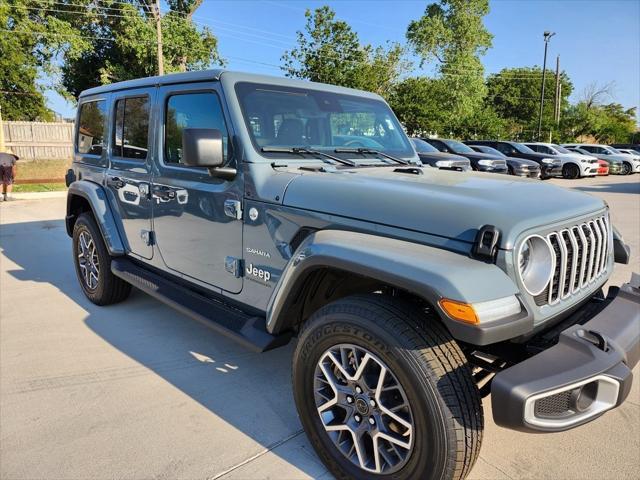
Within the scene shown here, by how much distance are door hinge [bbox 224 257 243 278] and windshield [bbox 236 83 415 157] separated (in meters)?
0.71

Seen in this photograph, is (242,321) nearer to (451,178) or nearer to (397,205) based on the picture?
(397,205)

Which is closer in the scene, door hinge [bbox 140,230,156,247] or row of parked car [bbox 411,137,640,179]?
door hinge [bbox 140,230,156,247]

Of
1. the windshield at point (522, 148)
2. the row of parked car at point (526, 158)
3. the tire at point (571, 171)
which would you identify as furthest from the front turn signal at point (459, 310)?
the tire at point (571, 171)

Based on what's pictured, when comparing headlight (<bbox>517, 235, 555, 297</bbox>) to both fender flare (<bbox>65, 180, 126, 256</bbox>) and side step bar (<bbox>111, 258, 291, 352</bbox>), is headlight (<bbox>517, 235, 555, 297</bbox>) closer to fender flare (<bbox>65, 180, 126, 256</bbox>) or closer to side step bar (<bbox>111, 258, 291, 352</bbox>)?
side step bar (<bbox>111, 258, 291, 352</bbox>)

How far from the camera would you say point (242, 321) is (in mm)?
2803

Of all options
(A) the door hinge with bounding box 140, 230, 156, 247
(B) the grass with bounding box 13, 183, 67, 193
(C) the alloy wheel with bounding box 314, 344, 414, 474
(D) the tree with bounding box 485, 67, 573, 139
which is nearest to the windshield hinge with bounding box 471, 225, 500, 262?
(C) the alloy wheel with bounding box 314, 344, 414, 474

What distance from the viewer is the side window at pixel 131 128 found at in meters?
3.67

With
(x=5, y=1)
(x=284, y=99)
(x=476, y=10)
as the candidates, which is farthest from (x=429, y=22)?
(x=284, y=99)

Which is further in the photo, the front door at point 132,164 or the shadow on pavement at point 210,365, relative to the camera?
the front door at point 132,164

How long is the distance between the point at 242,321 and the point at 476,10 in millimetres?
45401

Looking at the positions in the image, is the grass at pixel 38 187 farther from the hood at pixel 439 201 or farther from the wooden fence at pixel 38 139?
the hood at pixel 439 201

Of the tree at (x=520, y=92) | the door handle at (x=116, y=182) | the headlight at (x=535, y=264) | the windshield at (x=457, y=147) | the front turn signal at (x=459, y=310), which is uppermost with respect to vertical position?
the tree at (x=520, y=92)

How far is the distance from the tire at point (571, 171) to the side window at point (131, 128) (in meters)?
20.0

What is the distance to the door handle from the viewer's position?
3.99m
